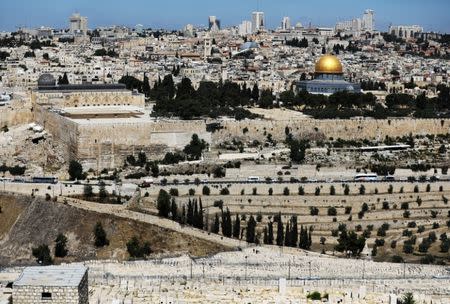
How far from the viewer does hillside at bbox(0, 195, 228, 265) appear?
27.8 metres

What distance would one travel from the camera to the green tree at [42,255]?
1051 inches

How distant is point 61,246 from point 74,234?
4.13 ft

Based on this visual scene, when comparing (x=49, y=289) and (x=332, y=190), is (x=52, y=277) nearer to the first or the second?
(x=49, y=289)

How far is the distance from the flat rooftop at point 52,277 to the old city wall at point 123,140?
20154 millimetres

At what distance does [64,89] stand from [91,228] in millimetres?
18829

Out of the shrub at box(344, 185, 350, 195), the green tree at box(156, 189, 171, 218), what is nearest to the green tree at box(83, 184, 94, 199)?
the green tree at box(156, 189, 171, 218)

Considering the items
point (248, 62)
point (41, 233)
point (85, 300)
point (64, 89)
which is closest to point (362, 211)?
point (41, 233)

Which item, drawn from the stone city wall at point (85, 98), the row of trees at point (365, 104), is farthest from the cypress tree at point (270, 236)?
the stone city wall at point (85, 98)

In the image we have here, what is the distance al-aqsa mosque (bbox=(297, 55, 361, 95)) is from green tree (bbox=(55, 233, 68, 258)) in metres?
27.3

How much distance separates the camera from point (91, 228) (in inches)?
1145

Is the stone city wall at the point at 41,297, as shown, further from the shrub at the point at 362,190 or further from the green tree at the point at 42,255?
the shrub at the point at 362,190

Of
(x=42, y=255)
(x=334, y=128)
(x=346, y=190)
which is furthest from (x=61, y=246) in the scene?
(x=334, y=128)

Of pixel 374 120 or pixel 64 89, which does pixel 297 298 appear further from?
pixel 64 89

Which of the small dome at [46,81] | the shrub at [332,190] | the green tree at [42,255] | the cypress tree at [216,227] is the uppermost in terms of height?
the small dome at [46,81]
